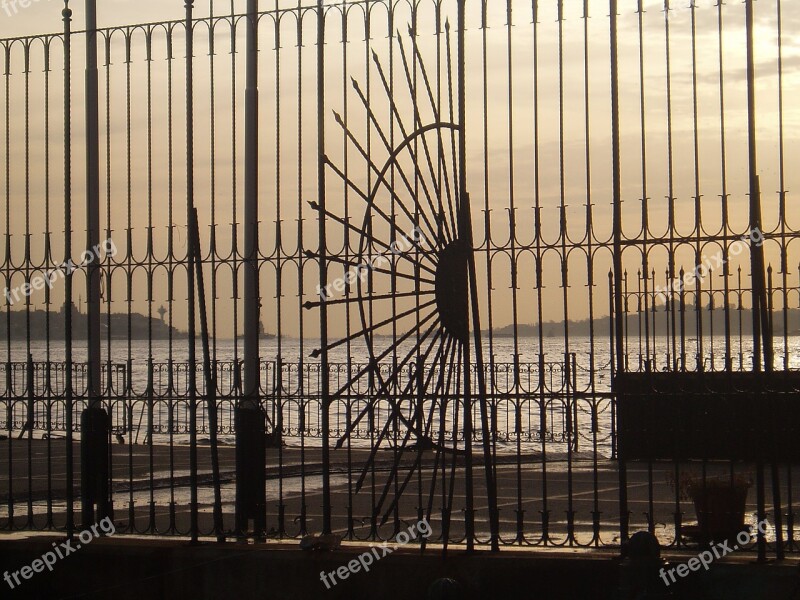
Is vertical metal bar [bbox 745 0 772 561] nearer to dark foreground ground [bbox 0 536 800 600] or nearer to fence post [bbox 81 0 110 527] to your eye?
dark foreground ground [bbox 0 536 800 600]

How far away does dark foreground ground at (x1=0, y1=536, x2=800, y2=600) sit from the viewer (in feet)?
23.1

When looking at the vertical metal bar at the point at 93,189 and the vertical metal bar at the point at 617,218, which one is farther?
the vertical metal bar at the point at 93,189

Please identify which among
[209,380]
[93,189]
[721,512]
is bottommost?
[721,512]

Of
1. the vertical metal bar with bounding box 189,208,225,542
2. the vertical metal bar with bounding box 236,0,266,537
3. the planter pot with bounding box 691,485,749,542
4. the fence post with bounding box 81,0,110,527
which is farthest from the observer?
the fence post with bounding box 81,0,110,527

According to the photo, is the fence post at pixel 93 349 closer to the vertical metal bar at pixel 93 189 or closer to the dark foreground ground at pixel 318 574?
the vertical metal bar at pixel 93 189

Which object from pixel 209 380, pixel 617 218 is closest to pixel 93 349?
pixel 209 380

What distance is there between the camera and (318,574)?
7.67m

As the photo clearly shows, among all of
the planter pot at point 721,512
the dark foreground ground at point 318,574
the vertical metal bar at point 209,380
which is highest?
the vertical metal bar at point 209,380

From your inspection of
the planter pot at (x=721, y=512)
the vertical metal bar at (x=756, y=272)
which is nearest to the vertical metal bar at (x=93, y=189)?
the planter pot at (x=721, y=512)

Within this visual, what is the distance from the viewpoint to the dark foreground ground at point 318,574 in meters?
7.04

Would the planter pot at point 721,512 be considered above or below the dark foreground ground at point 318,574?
above

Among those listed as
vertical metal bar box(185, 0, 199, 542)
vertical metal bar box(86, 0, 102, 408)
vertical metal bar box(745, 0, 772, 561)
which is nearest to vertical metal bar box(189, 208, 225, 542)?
vertical metal bar box(185, 0, 199, 542)

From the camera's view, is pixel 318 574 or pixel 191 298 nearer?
pixel 318 574

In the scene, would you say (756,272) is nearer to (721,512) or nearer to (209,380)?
(721,512)
